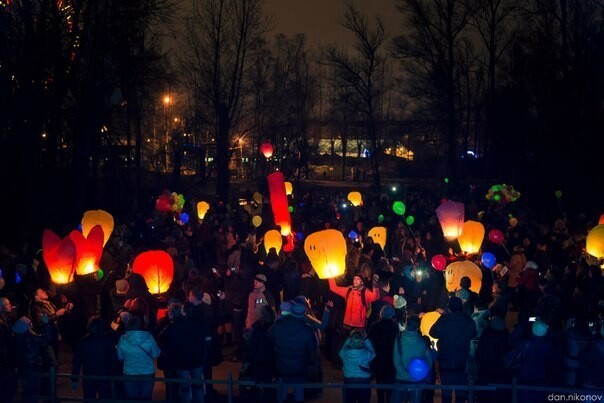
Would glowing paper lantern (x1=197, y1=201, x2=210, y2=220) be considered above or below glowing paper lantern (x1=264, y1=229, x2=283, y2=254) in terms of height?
above

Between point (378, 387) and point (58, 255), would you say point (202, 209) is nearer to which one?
point (58, 255)

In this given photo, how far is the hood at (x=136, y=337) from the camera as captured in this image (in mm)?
8492

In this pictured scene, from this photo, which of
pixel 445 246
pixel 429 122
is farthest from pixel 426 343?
pixel 429 122

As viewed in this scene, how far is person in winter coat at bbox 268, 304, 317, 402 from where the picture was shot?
343 inches

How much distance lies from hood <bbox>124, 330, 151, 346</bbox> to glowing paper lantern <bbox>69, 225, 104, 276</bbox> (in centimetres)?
440

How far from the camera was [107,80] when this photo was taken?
909 inches

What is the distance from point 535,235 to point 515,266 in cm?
433

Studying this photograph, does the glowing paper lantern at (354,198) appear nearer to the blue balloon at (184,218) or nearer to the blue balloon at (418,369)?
the blue balloon at (184,218)

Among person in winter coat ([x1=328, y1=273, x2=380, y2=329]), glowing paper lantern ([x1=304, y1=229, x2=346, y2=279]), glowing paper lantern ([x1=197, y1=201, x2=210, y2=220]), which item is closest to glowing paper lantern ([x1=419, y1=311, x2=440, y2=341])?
person in winter coat ([x1=328, y1=273, x2=380, y2=329])

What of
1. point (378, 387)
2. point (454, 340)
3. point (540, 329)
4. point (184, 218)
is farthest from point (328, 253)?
point (184, 218)

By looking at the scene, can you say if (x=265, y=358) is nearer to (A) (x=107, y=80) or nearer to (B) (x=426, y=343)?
(B) (x=426, y=343)

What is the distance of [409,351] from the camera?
27.1 ft

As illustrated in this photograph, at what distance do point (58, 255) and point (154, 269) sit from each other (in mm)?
1519

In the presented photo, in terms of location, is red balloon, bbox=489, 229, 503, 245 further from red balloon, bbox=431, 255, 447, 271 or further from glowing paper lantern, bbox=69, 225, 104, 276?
glowing paper lantern, bbox=69, 225, 104, 276
